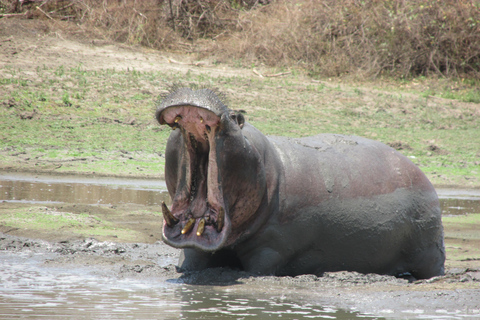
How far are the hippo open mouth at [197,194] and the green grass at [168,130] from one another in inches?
230

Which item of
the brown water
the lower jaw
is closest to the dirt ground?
the brown water

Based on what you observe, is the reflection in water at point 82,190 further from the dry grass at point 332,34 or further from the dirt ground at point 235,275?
the dry grass at point 332,34

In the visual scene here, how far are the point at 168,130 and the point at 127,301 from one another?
821 centimetres

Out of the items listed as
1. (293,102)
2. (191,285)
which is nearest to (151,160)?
(293,102)

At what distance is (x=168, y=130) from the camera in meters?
11.6

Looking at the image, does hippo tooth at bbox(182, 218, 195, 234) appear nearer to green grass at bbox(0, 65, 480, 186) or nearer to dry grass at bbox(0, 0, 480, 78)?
green grass at bbox(0, 65, 480, 186)

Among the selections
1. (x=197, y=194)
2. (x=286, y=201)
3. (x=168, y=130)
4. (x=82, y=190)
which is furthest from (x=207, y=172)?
(x=168, y=130)

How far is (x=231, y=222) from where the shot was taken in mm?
3949

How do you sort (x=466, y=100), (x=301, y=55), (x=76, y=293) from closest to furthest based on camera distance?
(x=76, y=293) → (x=466, y=100) → (x=301, y=55)

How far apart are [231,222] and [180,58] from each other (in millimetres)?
12059

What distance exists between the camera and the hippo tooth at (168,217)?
12.0ft

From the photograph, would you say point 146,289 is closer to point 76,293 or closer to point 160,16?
point 76,293

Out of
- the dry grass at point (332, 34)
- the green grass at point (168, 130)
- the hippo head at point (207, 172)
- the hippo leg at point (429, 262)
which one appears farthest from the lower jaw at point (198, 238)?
the dry grass at point (332, 34)

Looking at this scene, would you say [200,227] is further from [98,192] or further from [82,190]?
[82,190]
